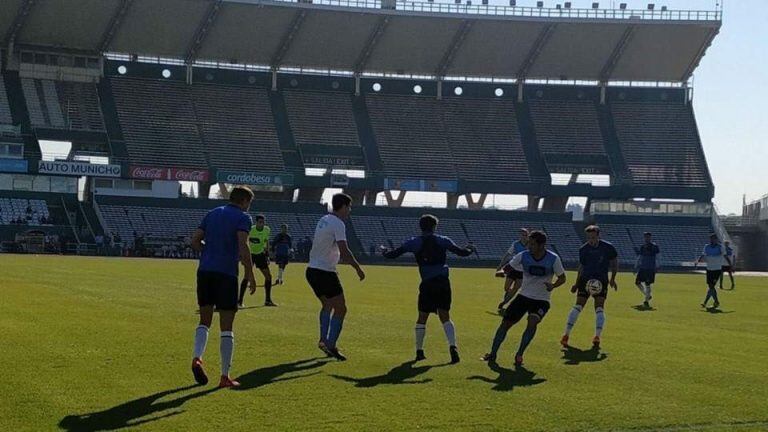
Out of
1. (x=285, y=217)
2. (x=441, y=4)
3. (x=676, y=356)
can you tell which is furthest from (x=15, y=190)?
(x=676, y=356)

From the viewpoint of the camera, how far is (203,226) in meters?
10.6

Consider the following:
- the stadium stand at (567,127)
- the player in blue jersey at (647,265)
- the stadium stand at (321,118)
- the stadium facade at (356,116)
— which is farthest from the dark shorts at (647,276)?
the stadium stand at (567,127)

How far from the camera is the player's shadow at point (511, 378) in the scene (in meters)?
11.1

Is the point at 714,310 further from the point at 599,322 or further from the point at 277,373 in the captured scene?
the point at 277,373

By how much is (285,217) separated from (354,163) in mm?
6344

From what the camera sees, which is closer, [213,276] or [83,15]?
[213,276]

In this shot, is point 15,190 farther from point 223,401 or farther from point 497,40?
point 223,401

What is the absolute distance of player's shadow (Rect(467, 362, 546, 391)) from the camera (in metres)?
11.1

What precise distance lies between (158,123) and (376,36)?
619 inches

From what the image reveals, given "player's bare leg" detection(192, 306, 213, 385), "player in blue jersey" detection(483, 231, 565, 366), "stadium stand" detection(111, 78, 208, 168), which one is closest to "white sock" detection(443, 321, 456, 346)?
"player in blue jersey" detection(483, 231, 565, 366)

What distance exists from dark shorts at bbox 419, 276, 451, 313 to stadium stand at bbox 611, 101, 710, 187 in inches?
2379

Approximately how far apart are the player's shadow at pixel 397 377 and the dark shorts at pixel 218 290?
1.59 meters

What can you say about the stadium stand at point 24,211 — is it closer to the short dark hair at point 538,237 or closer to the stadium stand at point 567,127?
the stadium stand at point 567,127

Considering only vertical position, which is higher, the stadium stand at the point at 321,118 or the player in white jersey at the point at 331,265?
the stadium stand at the point at 321,118
